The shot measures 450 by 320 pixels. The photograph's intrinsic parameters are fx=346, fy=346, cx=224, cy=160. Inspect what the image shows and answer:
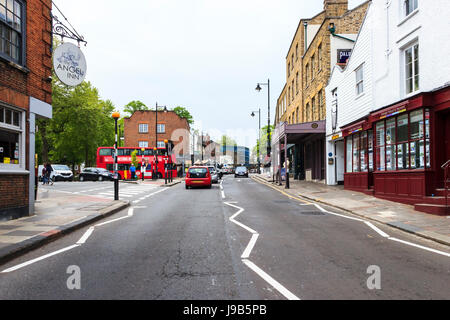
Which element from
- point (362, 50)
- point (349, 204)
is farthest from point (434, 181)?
point (362, 50)

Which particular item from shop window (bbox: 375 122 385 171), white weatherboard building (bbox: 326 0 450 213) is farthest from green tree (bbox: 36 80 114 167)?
shop window (bbox: 375 122 385 171)

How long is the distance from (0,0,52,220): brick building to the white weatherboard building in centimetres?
1228

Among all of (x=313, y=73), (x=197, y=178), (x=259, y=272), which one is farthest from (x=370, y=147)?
(x=259, y=272)

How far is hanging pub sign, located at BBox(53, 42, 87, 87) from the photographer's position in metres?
9.79

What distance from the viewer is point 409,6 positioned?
43.8ft

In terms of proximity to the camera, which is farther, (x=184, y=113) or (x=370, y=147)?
(x=184, y=113)

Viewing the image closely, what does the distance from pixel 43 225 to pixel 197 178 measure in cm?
1600

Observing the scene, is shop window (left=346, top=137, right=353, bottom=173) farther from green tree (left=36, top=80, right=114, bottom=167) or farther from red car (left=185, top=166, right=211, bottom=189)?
green tree (left=36, top=80, right=114, bottom=167)

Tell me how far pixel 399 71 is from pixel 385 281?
37.0ft

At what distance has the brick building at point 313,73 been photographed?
888 inches

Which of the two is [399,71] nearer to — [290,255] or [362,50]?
[362,50]

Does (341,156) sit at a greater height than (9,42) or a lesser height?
lesser

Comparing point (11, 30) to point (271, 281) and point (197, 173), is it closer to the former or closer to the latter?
point (271, 281)

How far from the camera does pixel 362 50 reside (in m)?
17.1
